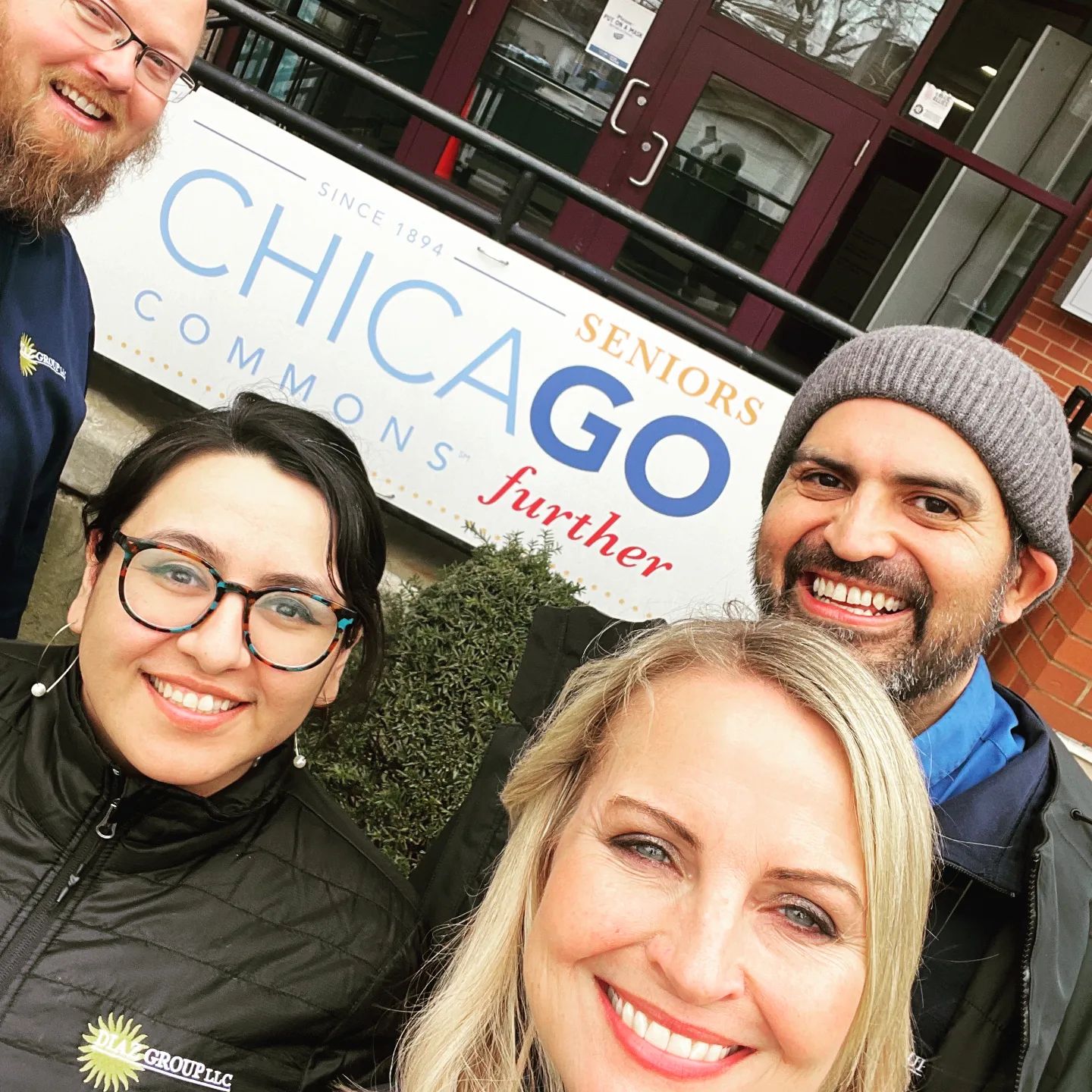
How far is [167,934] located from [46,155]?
5.11 ft

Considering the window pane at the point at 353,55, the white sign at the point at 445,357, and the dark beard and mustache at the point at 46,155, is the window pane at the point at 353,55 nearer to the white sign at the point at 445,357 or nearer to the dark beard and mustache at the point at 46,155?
the white sign at the point at 445,357

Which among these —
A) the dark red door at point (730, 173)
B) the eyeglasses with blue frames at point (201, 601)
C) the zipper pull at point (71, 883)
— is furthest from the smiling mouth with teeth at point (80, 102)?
the dark red door at point (730, 173)

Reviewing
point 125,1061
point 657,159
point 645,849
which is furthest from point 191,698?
point 657,159

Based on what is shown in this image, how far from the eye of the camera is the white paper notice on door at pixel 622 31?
6.22 metres

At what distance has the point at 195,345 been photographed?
3.58m

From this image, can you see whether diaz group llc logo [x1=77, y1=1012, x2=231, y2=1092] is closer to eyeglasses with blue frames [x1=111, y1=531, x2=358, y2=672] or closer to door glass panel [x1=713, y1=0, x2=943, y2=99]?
eyeglasses with blue frames [x1=111, y1=531, x2=358, y2=672]

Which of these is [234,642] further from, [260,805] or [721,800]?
[721,800]

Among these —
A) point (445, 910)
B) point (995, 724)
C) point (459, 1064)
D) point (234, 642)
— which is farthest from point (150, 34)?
point (995, 724)

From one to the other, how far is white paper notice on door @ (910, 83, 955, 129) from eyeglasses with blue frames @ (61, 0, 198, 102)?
5.45 m

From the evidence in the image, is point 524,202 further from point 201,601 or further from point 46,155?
point 201,601

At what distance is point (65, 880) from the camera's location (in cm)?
167

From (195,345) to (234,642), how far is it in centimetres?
221

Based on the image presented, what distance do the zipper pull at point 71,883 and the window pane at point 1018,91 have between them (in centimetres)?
647

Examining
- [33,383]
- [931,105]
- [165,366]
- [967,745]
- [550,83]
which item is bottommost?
[165,366]
